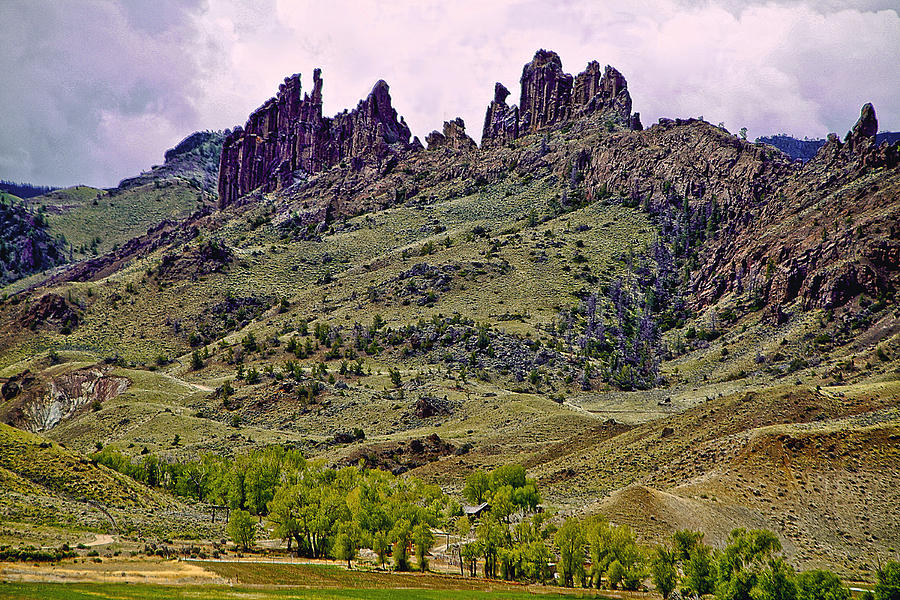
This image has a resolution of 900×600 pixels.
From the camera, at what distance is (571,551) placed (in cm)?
5044

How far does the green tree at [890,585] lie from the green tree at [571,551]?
56.4ft

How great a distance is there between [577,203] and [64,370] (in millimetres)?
→ 119284

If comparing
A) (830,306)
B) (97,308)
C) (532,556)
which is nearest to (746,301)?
(830,306)

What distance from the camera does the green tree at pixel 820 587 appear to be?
38.5 m

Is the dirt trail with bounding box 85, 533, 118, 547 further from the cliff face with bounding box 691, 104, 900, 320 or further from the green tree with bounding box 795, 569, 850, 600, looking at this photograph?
the cliff face with bounding box 691, 104, 900, 320

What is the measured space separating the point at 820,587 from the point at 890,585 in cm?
368

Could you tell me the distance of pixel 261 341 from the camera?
150000 millimetres

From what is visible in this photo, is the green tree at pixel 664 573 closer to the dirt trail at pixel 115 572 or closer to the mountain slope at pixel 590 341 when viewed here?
the mountain slope at pixel 590 341

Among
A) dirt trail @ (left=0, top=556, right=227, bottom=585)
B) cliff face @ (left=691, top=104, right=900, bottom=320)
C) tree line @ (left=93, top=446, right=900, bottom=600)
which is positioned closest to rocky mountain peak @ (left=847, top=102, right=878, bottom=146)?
cliff face @ (left=691, top=104, right=900, bottom=320)

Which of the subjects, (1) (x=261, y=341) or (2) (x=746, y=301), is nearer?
(2) (x=746, y=301)

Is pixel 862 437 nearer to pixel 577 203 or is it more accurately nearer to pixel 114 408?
pixel 114 408

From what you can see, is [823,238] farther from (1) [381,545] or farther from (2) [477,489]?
(1) [381,545]

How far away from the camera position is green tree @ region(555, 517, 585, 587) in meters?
Result: 50.3

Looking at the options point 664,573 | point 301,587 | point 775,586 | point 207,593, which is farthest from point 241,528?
point 775,586
